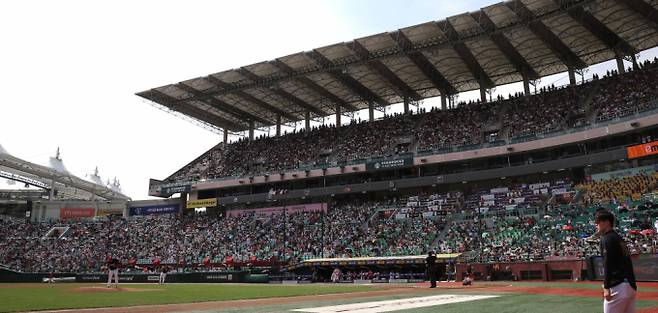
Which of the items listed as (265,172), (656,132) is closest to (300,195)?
(265,172)

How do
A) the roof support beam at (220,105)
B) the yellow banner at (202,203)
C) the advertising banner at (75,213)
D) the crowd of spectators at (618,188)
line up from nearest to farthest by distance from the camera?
the crowd of spectators at (618,188) → the roof support beam at (220,105) → the yellow banner at (202,203) → the advertising banner at (75,213)

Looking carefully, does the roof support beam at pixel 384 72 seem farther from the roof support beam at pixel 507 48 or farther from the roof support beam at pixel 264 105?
the roof support beam at pixel 264 105

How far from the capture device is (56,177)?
76062 mm

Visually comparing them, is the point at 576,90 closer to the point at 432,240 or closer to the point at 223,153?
the point at 432,240

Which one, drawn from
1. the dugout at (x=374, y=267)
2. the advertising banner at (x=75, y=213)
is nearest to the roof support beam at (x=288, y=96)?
the dugout at (x=374, y=267)

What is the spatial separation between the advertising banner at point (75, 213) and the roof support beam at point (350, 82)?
46421 millimetres

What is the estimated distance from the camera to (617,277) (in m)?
5.84

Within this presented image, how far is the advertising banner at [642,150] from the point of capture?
39.0 meters

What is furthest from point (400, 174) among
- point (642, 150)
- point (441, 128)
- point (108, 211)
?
point (108, 211)

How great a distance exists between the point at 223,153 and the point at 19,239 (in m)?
29.1

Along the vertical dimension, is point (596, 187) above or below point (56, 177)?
below

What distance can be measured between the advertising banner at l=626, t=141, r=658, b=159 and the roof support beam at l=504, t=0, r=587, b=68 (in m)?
13.3

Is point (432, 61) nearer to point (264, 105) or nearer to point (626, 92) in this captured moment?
point (626, 92)

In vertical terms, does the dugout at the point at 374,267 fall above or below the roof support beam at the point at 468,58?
below
